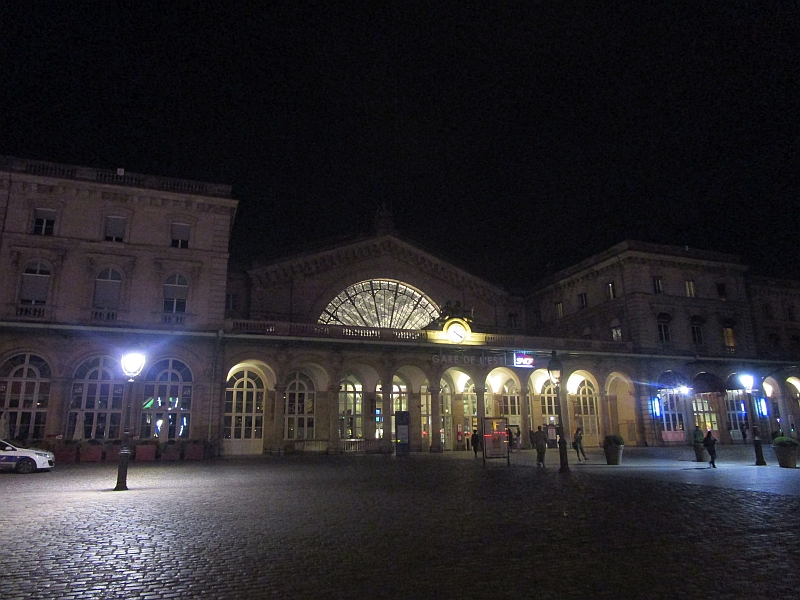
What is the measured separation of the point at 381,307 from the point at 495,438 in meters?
17.3

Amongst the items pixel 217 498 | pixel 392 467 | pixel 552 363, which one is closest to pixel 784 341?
pixel 552 363

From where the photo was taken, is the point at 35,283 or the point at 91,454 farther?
the point at 35,283

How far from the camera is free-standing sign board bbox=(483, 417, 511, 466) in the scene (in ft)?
80.5

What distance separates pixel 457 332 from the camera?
116 feet

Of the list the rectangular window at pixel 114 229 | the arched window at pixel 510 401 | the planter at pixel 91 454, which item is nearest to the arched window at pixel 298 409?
the planter at pixel 91 454

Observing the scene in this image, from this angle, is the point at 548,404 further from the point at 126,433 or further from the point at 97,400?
the point at 126,433

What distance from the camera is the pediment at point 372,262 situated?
3800 centimetres

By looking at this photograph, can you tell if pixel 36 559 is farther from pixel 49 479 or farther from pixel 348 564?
pixel 49 479

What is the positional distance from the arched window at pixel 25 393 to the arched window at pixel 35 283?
3.02 m

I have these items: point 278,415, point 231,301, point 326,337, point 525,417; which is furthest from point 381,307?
point 525,417

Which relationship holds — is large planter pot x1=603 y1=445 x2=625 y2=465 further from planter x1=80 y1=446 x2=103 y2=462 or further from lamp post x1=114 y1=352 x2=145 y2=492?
planter x1=80 y1=446 x2=103 y2=462

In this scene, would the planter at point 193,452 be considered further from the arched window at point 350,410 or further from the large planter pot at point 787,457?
the large planter pot at point 787,457

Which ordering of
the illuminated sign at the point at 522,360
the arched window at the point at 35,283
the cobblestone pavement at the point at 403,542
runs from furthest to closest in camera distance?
the illuminated sign at the point at 522,360
the arched window at the point at 35,283
the cobblestone pavement at the point at 403,542

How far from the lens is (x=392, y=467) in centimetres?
2209
